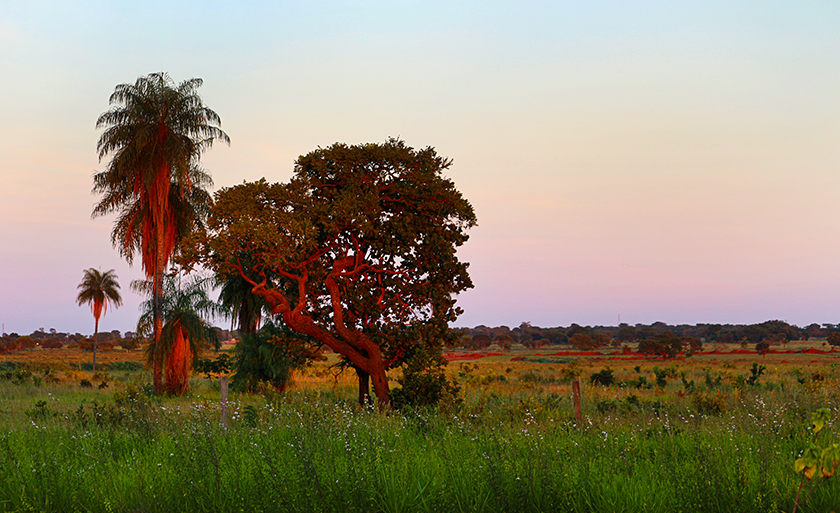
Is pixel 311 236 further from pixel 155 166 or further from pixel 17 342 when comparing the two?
pixel 17 342

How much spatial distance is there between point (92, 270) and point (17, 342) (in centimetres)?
7641

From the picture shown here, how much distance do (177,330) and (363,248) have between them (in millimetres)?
11606

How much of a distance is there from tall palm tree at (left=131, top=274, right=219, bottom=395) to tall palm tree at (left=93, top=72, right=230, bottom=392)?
40 centimetres

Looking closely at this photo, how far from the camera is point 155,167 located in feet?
86.7

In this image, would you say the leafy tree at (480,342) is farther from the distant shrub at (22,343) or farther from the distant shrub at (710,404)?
the distant shrub at (710,404)

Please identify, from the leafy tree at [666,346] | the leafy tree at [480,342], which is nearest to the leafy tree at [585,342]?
the leafy tree at [480,342]

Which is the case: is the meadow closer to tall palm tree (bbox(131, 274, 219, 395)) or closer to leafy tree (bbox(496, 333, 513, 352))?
tall palm tree (bbox(131, 274, 219, 395))

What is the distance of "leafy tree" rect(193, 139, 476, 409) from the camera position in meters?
18.8

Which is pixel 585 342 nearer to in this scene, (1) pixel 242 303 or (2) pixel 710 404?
(1) pixel 242 303

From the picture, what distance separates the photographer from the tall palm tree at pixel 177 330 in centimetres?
2697

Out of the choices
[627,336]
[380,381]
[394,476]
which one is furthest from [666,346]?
Result: [394,476]

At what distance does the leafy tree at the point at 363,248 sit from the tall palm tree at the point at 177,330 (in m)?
8.98

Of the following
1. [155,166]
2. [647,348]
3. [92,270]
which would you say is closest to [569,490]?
[155,166]

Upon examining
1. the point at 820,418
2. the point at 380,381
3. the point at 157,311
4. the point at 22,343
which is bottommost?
the point at 22,343
